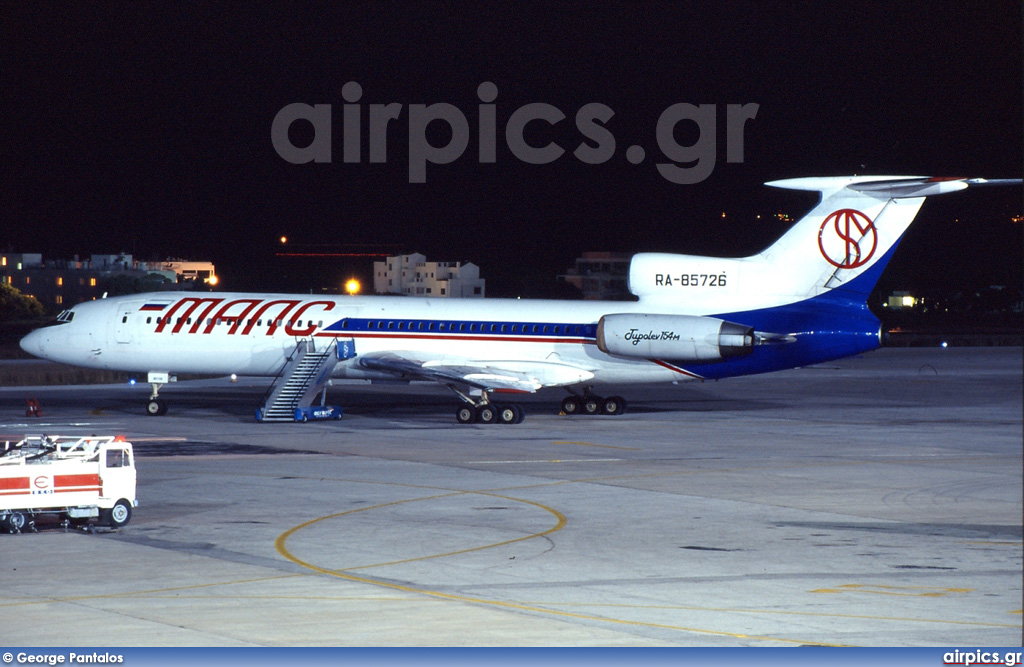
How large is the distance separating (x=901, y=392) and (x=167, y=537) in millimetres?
37009

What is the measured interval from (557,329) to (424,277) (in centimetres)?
11153

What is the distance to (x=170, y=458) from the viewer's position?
1148 inches

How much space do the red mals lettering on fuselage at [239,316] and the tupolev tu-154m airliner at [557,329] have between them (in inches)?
1.9

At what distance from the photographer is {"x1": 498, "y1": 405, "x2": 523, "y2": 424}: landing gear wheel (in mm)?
38062

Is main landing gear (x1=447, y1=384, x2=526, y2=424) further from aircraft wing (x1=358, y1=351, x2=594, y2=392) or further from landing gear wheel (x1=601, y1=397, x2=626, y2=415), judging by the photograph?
landing gear wheel (x1=601, y1=397, x2=626, y2=415)

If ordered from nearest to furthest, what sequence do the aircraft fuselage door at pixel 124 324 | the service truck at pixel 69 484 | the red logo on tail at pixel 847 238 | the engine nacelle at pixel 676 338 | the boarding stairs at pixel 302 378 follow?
1. the service truck at pixel 69 484
2. the red logo on tail at pixel 847 238
3. the engine nacelle at pixel 676 338
4. the boarding stairs at pixel 302 378
5. the aircraft fuselage door at pixel 124 324

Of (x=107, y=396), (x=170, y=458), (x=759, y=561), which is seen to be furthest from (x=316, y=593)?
(x=107, y=396)

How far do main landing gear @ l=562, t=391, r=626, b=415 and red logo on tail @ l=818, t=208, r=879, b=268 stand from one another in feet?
28.1

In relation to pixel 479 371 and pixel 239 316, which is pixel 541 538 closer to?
pixel 479 371

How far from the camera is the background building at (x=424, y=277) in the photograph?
139000mm

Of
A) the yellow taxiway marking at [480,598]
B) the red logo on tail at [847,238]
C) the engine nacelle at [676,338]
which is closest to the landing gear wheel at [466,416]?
the engine nacelle at [676,338]

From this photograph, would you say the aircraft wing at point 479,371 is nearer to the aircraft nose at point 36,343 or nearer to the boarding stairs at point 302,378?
the boarding stairs at point 302,378

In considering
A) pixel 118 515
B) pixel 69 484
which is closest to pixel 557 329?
pixel 118 515

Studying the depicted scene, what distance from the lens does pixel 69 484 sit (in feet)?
65.0
